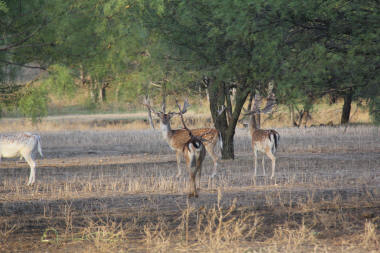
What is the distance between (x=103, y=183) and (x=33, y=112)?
89.8 inches

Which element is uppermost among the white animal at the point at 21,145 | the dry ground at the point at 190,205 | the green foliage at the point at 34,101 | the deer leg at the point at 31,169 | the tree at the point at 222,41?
the tree at the point at 222,41

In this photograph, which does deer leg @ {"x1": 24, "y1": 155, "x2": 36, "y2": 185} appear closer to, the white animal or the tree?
the white animal

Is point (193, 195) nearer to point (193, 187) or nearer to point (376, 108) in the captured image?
point (193, 187)

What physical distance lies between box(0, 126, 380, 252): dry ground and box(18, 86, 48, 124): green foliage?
170cm

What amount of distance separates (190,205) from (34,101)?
521 centimetres

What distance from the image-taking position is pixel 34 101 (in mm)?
14672

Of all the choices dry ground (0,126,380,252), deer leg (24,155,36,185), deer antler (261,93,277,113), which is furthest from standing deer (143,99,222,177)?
deer leg (24,155,36,185)

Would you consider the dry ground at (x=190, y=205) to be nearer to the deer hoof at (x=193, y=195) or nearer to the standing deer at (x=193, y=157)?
the deer hoof at (x=193, y=195)

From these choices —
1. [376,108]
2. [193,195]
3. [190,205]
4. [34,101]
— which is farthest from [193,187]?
[34,101]

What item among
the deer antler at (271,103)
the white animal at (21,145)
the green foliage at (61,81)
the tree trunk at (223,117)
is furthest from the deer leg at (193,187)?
the tree trunk at (223,117)

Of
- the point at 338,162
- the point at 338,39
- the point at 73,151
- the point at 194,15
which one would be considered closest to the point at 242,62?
the point at 194,15

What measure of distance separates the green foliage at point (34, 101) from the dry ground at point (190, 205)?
1.70 meters

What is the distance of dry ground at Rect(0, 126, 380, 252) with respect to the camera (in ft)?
27.5

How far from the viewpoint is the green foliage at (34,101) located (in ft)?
47.8
